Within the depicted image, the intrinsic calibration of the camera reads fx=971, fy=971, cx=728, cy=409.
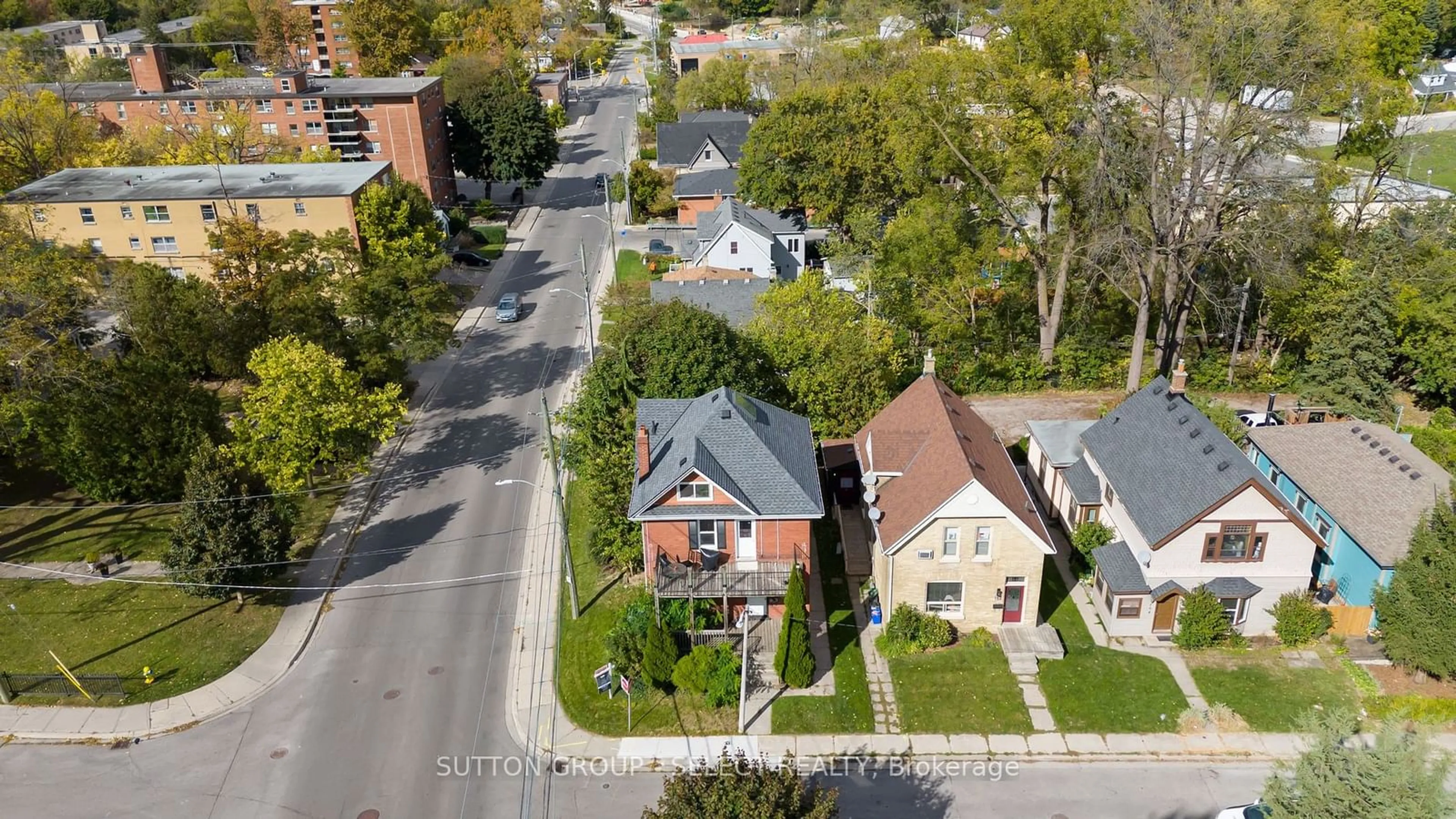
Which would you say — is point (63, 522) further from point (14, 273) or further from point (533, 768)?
point (533, 768)

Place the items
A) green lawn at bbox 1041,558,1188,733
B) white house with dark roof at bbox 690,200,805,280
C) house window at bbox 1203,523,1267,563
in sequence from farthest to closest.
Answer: white house with dark roof at bbox 690,200,805,280 → house window at bbox 1203,523,1267,563 → green lawn at bbox 1041,558,1188,733

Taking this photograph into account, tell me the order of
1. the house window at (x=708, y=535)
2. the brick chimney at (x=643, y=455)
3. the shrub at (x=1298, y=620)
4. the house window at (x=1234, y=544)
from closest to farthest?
the house window at (x=1234, y=544) < the shrub at (x=1298, y=620) < the house window at (x=708, y=535) < the brick chimney at (x=643, y=455)

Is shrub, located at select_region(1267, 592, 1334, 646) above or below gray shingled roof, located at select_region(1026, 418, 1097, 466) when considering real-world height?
below

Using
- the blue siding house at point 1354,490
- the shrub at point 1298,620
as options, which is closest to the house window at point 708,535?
the shrub at point 1298,620

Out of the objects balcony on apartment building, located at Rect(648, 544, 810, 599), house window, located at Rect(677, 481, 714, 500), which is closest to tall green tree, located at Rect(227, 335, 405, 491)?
balcony on apartment building, located at Rect(648, 544, 810, 599)

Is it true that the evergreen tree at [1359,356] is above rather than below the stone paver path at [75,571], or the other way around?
above

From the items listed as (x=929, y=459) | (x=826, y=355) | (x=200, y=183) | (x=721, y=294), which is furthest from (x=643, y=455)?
(x=200, y=183)

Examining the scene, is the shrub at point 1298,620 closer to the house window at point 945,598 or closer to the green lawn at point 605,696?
the house window at point 945,598

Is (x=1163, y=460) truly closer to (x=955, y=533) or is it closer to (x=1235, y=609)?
(x=1235, y=609)

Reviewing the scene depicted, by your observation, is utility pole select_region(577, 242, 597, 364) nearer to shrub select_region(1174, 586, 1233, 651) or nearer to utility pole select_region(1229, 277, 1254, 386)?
shrub select_region(1174, 586, 1233, 651)
